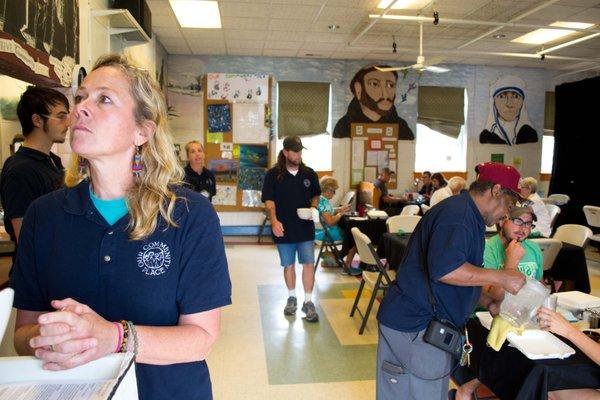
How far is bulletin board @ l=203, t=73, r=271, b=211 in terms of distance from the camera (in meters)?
7.93

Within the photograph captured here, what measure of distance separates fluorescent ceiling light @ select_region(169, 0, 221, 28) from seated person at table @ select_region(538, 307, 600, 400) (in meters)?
4.99

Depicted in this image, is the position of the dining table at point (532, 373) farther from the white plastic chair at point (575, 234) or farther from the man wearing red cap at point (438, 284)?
the white plastic chair at point (575, 234)

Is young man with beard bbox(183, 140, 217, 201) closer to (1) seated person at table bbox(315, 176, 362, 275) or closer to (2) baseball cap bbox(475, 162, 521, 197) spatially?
(1) seated person at table bbox(315, 176, 362, 275)

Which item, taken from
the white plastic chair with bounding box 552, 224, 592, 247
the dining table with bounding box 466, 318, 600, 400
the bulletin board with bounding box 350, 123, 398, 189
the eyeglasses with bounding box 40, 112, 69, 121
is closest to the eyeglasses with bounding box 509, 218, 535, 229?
the dining table with bounding box 466, 318, 600, 400

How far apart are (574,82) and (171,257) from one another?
9762 millimetres

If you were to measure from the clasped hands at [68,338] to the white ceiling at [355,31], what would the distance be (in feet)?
16.9

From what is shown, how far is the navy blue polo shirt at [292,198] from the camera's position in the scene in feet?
12.7

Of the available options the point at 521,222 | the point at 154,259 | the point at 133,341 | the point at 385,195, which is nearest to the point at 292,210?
the point at 521,222

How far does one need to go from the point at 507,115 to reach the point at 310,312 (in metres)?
7.06

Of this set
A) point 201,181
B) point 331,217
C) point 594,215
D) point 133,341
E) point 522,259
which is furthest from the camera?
point 594,215

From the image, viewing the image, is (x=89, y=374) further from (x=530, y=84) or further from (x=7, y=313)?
(x=530, y=84)

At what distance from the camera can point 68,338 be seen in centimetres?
71

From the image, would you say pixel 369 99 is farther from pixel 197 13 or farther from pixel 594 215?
pixel 594 215

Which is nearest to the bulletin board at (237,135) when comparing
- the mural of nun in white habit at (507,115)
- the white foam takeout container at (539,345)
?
the mural of nun in white habit at (507,115)
